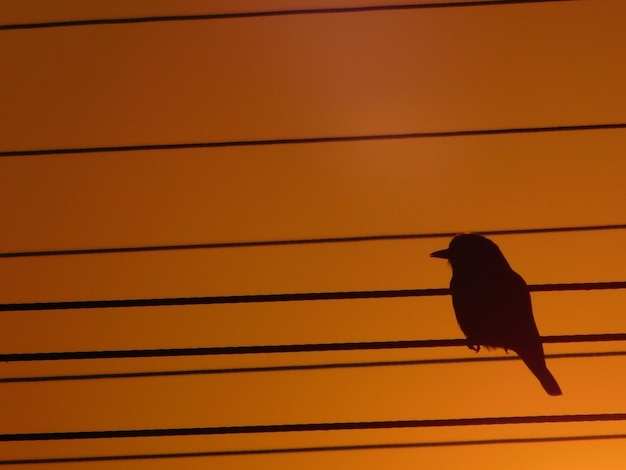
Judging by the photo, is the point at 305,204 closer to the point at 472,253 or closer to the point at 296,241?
the point at 296,241

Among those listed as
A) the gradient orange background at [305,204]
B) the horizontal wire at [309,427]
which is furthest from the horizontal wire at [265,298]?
the horizontal wire at [309,427]

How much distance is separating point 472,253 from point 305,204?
23cm

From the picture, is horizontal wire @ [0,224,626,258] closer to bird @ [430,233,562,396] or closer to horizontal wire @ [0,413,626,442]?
bird @ [430,233,562,396]

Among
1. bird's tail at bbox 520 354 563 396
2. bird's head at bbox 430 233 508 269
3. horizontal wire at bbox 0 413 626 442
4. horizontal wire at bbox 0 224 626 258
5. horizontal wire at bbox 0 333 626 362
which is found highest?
horizontal wire at bbox 0 224 626 258

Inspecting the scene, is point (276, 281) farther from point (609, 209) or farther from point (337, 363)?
point (609, 209)

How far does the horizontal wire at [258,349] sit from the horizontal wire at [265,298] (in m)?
0.07

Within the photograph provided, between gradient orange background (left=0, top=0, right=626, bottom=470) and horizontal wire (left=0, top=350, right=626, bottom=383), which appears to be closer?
gradient orange background (left=0, top=0, right=626, bottom=470)

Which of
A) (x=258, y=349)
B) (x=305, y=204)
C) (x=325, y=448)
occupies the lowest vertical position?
(x=325, y=448)

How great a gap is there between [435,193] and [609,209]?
23 cm

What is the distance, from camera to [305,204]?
0.90 m

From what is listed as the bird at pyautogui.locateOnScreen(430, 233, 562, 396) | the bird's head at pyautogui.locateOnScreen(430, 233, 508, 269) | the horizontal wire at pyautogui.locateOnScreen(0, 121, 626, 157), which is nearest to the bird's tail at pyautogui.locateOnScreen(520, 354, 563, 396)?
the bird at pyautogui.locateOnScreen(430, 233, 562, 396)

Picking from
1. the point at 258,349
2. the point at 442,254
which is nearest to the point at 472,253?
the point at 442,254

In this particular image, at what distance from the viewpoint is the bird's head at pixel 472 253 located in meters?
0.89

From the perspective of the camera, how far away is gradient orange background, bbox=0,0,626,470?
843mm
